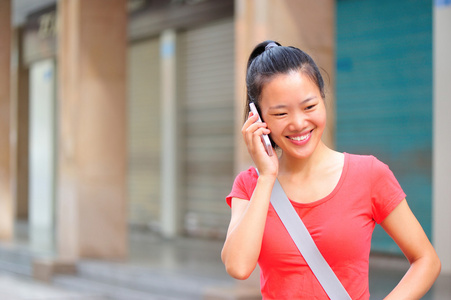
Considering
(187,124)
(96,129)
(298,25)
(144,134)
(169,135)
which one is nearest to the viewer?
(298,25)

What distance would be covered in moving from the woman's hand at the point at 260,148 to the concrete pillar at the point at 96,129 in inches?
347

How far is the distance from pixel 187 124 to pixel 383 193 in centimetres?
1238

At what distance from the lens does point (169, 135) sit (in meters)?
14.6

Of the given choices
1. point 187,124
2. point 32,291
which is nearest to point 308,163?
point 32,291

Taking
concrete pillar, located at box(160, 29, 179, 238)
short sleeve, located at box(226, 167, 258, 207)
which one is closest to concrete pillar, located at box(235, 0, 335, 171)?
short sleeve, located at box(226, 167, 258, 207)

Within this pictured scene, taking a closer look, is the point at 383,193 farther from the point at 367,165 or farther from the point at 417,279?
the point at 417,279

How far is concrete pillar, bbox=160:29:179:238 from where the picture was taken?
47.7ft

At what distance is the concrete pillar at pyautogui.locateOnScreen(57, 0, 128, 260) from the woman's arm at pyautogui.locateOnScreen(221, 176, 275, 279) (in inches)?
349

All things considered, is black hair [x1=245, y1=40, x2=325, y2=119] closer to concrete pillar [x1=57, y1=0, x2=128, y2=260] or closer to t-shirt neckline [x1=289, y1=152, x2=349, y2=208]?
t-shirt neckline [x1=289, y1=152, x2=349, y2=208]

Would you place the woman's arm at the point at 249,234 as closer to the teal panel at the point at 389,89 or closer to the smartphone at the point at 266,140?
the smartphone at the point at 266,140

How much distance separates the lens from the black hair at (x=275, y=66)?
2152 millimetres

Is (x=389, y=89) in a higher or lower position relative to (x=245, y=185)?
higher

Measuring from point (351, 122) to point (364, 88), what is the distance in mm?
536

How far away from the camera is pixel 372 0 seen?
10.3 m
